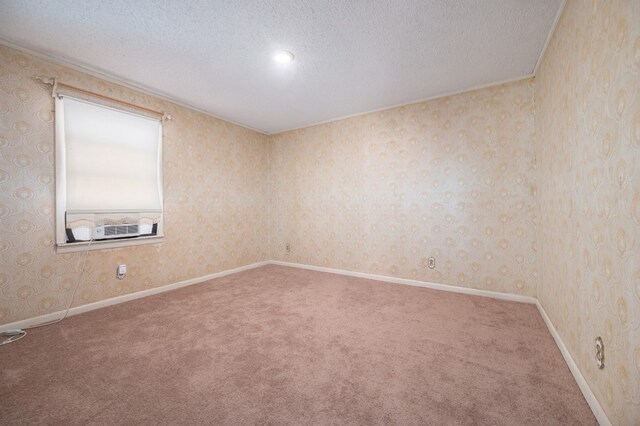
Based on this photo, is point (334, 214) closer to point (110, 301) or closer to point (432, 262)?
point (432, 262)

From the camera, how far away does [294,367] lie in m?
1.65

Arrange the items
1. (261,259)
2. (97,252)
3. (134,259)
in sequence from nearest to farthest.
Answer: (97,252) < (134,259) < (261,259)

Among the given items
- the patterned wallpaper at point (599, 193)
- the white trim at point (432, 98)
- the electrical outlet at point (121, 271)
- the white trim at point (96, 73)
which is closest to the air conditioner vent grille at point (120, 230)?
the electrical outlet at point (121, 271)

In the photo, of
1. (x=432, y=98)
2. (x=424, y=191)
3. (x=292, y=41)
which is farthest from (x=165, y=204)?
(x=432, y=98)

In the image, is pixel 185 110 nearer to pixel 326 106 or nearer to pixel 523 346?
pixel 326 106

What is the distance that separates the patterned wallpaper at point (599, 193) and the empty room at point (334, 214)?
0.02 m

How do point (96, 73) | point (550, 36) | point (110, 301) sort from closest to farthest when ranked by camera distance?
point (550, 36), point (96, 73), point (110, 301)

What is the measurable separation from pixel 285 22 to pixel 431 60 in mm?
1422

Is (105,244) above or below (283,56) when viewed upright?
below

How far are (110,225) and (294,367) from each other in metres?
2.49

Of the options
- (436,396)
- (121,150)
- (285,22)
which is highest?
(285,22)

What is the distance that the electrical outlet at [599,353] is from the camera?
1225 mm

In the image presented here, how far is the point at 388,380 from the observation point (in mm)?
1516

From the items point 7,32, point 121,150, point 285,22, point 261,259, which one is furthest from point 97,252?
point 285,22
